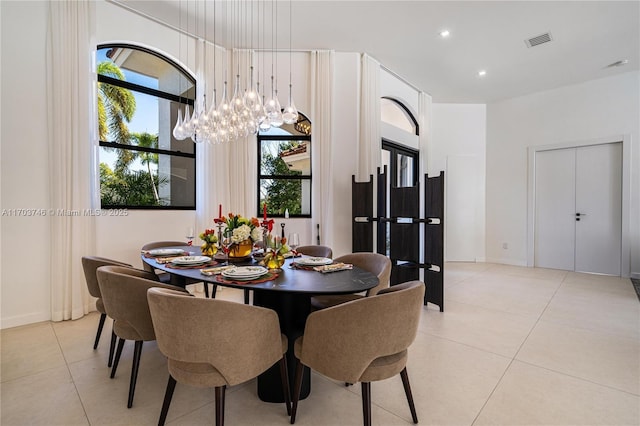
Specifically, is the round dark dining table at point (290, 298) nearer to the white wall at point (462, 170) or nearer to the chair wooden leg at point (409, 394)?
the chair wooden leg at point (409, 394)

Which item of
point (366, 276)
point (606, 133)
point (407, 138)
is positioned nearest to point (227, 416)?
point (366, 276)

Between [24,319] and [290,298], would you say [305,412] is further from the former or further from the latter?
[24,319]

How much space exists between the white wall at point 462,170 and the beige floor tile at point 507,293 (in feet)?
4.93

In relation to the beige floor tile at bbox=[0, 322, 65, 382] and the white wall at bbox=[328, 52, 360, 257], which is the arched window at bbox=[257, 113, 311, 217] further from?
the beige floor tile at bbox=[0, 322, 65, 382]

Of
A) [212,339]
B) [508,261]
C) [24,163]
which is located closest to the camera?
[212,339]

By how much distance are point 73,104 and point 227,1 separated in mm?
2093

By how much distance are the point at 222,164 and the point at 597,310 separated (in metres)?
5.11

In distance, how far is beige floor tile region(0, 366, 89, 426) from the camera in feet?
5.36

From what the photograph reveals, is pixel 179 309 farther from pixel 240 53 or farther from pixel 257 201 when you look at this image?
pixel 240 53

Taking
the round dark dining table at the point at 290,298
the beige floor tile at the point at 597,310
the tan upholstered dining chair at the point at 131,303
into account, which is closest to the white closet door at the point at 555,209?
the beige floor tile at the point at 597,310

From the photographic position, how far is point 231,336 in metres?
1.31

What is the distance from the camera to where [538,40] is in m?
4.18

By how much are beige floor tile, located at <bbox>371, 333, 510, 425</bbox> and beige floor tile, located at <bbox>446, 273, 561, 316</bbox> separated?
1.45 meters

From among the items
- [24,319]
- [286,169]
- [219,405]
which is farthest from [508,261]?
[24,319]
